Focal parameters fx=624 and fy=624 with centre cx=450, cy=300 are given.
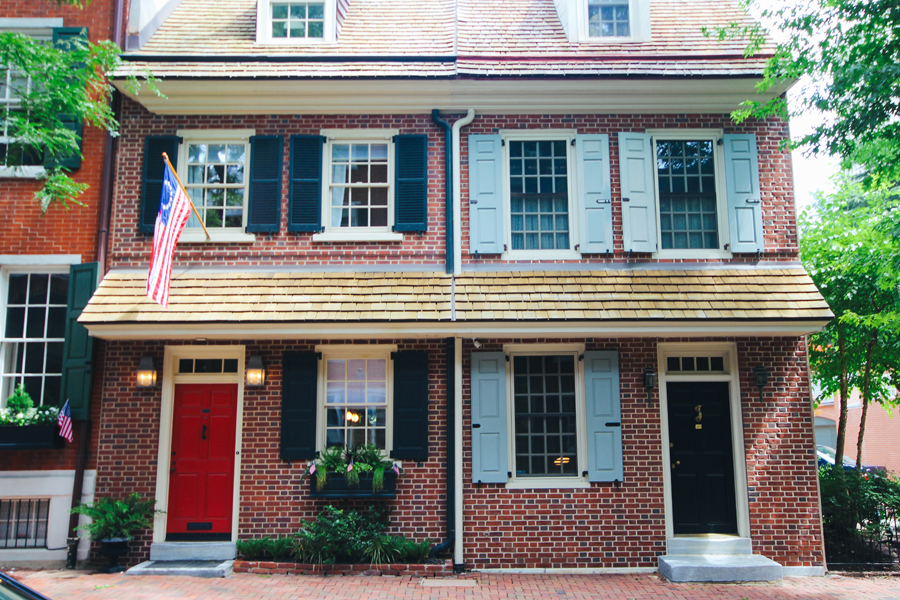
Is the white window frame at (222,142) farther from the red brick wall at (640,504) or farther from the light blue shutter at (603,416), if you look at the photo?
the light blue shutter at (603,416)

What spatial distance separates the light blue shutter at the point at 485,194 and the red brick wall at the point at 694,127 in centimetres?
11

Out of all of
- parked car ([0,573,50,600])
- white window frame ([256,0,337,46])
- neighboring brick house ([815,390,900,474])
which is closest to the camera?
parked car ([0,573,50,600])

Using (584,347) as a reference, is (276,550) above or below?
below

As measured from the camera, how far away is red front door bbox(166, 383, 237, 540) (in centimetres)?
849

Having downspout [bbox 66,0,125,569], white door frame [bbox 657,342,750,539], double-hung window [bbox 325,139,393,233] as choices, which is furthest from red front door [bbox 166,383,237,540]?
white door frame [bbox 657,342,750,539]

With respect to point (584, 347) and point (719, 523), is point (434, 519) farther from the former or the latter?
point (719, 523)

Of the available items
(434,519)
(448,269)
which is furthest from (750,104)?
(434,519)

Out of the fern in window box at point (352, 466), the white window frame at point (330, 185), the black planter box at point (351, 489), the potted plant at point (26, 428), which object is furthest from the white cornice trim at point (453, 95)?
the black planter box at point (351, 489)

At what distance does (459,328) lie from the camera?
26.8ft

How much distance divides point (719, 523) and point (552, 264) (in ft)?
13.8

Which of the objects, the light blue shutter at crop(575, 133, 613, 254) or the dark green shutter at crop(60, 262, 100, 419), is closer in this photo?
the dark green shutter at crop(60, 262, 100, 419)

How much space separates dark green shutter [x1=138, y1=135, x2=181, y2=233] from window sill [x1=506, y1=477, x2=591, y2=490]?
632 cm

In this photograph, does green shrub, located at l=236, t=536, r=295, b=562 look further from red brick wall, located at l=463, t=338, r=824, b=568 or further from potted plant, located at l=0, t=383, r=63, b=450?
potted plant, located at l=0, t=383, r=63, b=450

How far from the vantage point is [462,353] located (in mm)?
8648
